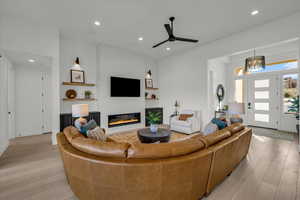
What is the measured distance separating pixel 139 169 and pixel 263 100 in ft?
21.4

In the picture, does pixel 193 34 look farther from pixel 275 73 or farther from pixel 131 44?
pixel 275 73

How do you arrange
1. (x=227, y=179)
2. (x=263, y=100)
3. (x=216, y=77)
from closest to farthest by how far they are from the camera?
(x=227, y=179), (x=263, y=100), (x=216, y=77)

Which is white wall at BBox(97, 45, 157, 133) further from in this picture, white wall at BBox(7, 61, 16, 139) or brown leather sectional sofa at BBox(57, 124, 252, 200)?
brown leather sectional sofa at BBox(57, 124, 252, 200)

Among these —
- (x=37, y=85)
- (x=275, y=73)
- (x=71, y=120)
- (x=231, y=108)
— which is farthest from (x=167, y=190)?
(x=275, y=73)

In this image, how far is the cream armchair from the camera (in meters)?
4.59

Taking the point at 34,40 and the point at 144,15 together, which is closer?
the point at 144,15

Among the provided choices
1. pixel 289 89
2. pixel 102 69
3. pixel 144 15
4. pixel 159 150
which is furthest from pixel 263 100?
pixel 102 69

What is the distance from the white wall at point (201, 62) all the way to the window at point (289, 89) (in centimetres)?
246

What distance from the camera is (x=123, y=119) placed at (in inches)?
213

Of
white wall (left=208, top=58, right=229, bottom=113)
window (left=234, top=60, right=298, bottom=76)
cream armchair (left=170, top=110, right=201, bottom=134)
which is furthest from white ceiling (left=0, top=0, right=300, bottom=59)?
cream armchair (left=170, top=110, right=201, bottom=134)

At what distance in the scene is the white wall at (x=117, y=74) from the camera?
486 centimetres

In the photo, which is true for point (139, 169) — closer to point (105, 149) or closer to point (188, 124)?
point (105, 149)

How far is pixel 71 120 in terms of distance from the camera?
4078mm

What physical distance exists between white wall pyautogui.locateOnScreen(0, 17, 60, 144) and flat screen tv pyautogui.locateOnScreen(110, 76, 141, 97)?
5.88 ft
